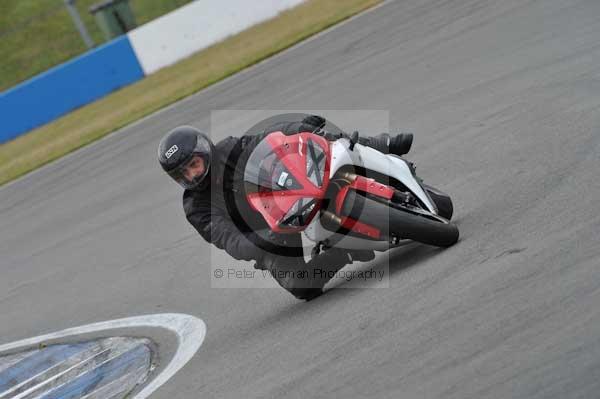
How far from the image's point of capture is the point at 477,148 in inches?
353

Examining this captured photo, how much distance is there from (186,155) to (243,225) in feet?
2.45

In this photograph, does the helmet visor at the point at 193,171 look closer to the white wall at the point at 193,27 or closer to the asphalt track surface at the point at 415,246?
the asphalt track surface at the point at 415,246

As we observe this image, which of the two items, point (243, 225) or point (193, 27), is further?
point (193, 27)

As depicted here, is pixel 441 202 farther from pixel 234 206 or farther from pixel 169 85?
pixel 169 85

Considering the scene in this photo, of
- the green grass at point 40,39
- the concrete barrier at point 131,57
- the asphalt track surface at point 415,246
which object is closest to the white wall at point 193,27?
the concrete barrier at point 131,57

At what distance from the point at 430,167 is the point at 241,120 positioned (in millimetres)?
5690

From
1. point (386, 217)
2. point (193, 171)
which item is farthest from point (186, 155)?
point (386, 217)

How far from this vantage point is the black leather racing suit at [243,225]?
669cm

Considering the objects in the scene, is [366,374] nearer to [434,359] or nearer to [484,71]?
[434,359]

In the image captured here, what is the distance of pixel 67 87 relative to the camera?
23.3m

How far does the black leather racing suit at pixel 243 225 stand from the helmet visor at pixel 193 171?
4.5 inches

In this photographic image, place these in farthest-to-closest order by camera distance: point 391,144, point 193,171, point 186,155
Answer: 1. point 391,144
2. point 193,171
3. point 186,155

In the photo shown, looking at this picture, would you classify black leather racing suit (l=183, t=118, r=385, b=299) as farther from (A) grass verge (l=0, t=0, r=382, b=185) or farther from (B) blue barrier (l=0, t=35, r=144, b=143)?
(B) blue barrier (l=0, t=35, r=144, b=143)

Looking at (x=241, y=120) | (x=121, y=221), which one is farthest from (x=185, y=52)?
(x=121, y=221)
